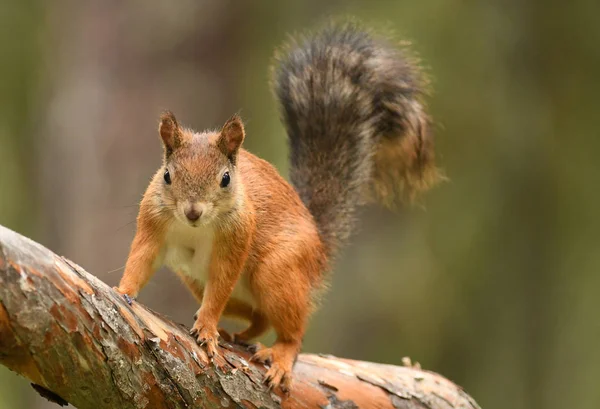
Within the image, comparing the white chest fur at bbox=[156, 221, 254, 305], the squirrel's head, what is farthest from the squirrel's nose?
the white chest fur at bbox=[156, 221, 254, 305]

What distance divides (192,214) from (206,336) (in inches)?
14.6

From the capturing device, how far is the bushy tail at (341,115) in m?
3.14

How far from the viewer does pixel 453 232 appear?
6.74 metres

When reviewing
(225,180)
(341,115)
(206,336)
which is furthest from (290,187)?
(206,336)

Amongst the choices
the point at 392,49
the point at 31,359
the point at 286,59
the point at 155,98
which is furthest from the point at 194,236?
the point at 155,98

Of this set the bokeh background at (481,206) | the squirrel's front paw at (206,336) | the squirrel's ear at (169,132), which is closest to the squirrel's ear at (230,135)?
the squirrel's ear at (169,132)

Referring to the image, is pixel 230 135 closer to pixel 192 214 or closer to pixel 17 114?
pixel 192 214

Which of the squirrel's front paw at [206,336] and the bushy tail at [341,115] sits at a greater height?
the bushy tail at [341,115]

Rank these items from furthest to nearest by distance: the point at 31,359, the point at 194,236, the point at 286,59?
the point at 286,59 < the point at 194,236 < the point at 31,359

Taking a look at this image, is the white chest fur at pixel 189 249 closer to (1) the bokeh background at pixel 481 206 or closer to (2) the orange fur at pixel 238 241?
(2) the orange fur at pixel 238 241

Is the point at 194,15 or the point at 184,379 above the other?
the point at 194,15

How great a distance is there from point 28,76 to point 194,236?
4417mm

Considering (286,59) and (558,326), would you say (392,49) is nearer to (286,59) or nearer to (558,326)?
(286,59)

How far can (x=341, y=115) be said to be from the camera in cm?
313
